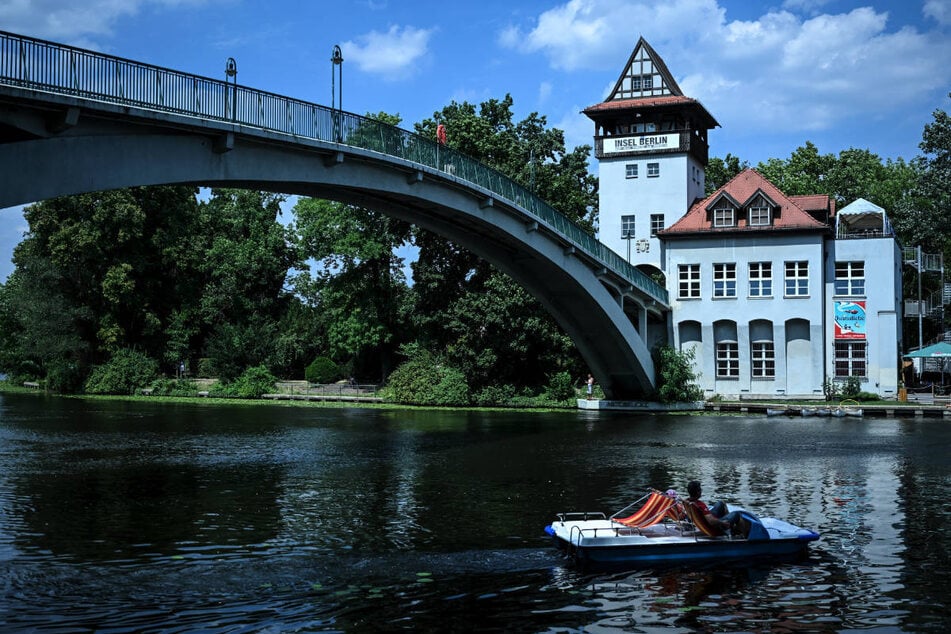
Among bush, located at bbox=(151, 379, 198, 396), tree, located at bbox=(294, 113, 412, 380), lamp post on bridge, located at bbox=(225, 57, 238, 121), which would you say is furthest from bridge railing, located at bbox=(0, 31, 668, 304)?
bush, located at bbox=(151, 379, 198, 396)

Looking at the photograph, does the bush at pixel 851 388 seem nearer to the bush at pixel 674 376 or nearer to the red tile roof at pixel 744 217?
the bush at pixel 674 376

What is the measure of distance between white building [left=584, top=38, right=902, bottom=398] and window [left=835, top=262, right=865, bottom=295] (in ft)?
0.19

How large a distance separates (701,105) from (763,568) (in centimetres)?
4888

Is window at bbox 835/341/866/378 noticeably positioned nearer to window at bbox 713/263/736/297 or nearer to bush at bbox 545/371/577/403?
window at bbox 713/263/736/297

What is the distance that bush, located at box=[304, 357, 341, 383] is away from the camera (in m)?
68.4

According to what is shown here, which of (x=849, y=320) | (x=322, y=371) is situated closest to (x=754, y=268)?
(x=849, y=320)

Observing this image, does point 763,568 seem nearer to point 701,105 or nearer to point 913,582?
point 913,582

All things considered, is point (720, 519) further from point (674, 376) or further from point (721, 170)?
point (721, 170)

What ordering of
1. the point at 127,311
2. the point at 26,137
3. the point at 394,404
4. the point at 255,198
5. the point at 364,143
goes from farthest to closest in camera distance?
the point at 255,198
the point at 127,311
the point at 394,404
the point at 364,143
the point at 26,137

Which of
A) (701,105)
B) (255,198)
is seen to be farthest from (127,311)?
(701,105)

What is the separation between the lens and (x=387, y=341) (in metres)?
65.5

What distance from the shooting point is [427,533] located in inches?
694

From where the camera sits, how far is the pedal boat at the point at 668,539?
1551 cm

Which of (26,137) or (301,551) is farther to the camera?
(26,137)
